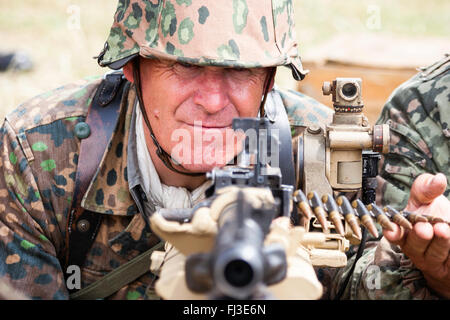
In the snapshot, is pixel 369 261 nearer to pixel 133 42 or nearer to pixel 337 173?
pixel 337 173

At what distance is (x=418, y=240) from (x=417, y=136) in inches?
46.3

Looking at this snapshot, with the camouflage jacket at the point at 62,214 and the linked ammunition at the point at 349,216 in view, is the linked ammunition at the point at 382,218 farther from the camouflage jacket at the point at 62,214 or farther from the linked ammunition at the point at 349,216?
the camouflage jacket at the point at 62,214

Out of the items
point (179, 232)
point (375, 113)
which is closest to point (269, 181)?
point (179, 232)

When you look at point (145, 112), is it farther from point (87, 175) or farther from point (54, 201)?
point (54, 201)

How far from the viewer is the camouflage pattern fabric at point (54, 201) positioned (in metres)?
3.39

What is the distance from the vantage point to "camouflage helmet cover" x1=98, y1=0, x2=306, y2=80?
3135 millimetres

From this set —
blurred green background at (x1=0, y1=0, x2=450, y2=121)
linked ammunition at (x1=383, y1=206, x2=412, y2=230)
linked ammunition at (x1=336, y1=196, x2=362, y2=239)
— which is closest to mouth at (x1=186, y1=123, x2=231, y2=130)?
linked ammunition at (x1=336, y1=196, x2=362, y2=239)

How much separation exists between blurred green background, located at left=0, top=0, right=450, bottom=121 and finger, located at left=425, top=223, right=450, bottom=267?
5598 mm

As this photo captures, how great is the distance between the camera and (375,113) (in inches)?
256

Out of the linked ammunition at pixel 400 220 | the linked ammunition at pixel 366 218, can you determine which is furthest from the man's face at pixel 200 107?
the linked ammunition at pixel 400 220

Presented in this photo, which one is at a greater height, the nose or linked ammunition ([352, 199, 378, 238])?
the nose

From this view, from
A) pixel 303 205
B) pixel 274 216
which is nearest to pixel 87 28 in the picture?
pixel 303 205

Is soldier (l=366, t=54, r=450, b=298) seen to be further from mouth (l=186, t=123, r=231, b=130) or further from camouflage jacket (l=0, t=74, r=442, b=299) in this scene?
mouth (l=186, t=123, r=231, b=130)

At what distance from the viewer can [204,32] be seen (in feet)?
10.3
